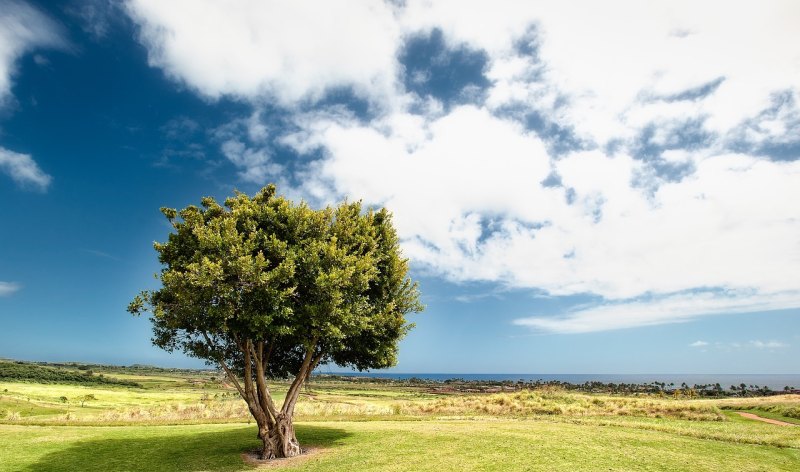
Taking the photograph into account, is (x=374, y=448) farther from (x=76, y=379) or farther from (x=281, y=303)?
(x=76, y=379)

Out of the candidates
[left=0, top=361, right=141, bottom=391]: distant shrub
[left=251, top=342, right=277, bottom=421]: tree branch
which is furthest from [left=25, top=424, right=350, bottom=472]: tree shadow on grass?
[left=0, top=361, right=141, bottom=391]: distant shrub

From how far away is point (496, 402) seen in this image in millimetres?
48375

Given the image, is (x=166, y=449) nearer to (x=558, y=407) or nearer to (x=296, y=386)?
(x=296, y=386)

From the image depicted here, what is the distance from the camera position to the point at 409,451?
20438mm

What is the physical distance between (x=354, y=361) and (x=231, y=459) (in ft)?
28.3

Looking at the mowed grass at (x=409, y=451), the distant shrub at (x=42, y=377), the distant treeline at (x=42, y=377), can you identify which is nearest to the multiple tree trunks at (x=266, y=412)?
the mowed grass at (x=409, y=451)

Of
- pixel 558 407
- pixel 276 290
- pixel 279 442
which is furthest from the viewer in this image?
pixel 558 407

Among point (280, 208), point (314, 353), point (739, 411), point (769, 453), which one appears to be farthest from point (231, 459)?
point (739, 411)

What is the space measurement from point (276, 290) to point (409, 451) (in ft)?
32.6

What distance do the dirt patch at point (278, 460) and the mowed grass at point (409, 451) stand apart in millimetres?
195

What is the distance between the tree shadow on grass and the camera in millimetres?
19344

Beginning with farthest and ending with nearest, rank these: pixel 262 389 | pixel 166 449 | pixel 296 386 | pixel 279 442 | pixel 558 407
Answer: pixel 558 407 → pixel 296 386 → pixel 166 449 → pixel 262 389 → pixel 279 442

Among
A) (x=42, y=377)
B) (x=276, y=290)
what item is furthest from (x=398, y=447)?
(x=42, y=377)

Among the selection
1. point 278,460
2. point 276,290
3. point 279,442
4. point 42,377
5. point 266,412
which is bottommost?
point 42,377
